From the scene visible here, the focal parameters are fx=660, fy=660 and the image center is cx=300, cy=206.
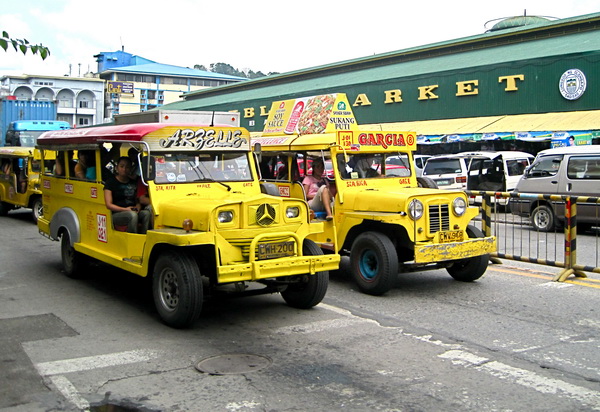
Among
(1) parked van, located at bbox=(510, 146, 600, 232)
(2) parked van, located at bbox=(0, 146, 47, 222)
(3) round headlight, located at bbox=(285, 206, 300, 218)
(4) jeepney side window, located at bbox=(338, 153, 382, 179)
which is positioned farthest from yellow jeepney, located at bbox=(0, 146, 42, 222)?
(1) parked van, located at bbox=(510, 146, 600, 232)

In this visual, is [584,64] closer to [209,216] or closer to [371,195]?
[371,195]

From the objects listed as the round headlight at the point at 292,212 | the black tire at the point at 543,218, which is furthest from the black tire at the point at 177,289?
the black tire at the point at 543,218

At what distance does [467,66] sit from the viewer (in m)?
34.1

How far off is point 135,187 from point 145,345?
8.70 feet

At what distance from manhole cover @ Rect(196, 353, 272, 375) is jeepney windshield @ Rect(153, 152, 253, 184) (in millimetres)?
2752

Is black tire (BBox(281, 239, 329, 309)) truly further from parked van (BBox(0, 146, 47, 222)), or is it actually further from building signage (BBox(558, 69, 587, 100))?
building signage (BBox(558, 69, 587, 100))

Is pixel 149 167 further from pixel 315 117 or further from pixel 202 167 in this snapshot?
pixel 315 117

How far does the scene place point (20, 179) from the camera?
708 inches

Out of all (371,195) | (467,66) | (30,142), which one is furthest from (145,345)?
(467,66)

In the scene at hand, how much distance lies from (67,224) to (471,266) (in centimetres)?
595

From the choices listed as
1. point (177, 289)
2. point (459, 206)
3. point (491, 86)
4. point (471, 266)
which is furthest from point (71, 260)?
point (491, 86)

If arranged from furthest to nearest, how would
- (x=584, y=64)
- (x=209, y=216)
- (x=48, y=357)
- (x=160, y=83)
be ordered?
(x=160, y=83), (x=584, y=64), (x=209, y=216), (x=48, y=357)

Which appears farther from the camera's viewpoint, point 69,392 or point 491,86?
point 491,86

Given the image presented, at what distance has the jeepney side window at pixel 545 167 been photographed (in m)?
16.5
